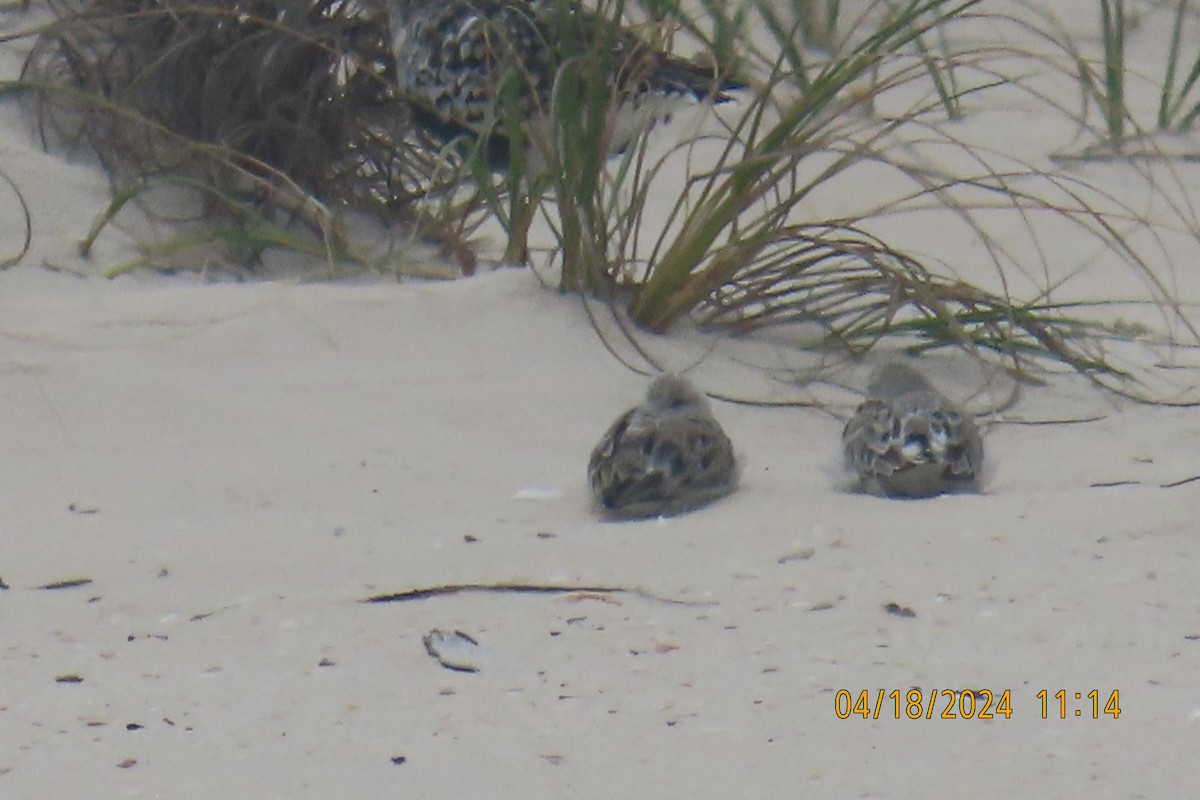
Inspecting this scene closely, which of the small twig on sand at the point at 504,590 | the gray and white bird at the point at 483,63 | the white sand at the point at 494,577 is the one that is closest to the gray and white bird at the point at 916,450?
the white sand at the point at 494,577

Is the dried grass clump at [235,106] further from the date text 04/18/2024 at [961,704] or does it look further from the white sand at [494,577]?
the date text 04/18/2024 at [961,704]

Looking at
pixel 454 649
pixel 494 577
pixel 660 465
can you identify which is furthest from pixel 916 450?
pixel 454 649

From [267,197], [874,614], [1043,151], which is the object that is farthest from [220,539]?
[1043,151]

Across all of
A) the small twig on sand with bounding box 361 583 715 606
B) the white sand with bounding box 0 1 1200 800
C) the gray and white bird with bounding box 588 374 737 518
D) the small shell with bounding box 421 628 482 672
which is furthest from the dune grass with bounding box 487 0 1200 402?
the small shell with bounding box 421 628 482 672

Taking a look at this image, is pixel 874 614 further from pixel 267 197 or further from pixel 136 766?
pixel 267 197
